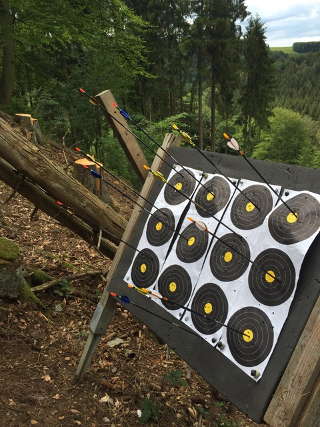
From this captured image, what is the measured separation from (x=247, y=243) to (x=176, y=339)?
2.40 feet

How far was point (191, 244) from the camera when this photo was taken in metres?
2.41

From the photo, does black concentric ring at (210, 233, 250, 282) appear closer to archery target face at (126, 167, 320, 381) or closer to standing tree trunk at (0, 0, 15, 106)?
archery target face at (126, 167, 320, 381)

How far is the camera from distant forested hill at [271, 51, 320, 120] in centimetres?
6606

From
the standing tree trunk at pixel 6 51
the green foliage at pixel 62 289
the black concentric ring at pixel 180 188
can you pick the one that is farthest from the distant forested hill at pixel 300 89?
the black concentric ring at pixel 180 188

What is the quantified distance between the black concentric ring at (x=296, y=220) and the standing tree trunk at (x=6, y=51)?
1027 cm

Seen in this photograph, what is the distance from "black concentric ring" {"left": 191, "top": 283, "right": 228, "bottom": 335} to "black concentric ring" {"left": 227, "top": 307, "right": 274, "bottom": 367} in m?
0.08

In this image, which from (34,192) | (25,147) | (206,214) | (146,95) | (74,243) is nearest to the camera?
(206,214)

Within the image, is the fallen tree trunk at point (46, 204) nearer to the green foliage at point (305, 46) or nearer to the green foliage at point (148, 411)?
the green foliage at point (148, 411)

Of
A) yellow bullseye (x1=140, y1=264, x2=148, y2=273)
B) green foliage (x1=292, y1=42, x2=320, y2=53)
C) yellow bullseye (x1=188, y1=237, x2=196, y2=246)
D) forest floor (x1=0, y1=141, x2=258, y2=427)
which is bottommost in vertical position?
forest floor (x1=0, y1=141, x2=258, y2=427)

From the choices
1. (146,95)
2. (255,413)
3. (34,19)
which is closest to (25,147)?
(255,413)

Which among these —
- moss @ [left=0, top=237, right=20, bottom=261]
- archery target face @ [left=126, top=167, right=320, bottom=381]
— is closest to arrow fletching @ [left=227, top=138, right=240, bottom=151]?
archery target face @ [left=126, top=167, right=320, bottom=381]

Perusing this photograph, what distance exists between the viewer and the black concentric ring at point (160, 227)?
102 inches

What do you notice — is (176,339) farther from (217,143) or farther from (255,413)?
(217,143)

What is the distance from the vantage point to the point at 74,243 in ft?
17.9
